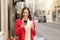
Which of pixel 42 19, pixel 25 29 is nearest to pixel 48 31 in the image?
pixel 42 19

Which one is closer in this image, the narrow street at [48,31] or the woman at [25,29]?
the woman at [25,29]

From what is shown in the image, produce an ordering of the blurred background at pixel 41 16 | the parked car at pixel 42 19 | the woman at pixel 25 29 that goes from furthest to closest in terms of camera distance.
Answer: the parked car at pixel 42 19 → the blurred background at pixel 41 16 → the woman at pixel 25 29

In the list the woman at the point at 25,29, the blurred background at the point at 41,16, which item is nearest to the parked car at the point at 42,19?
the blurred background at the point at 41,16

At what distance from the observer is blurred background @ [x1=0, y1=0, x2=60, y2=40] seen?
2307 millimetres

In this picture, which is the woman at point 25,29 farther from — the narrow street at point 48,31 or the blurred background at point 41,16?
the narrow street at point 48,31

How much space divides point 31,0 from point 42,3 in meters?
0.23

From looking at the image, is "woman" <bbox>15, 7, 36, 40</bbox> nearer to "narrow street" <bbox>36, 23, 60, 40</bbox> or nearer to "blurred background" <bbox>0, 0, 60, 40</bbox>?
"blurred background" <bbox>0, 0, 60, 40</bbox>

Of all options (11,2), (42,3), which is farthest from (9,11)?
(42,3)

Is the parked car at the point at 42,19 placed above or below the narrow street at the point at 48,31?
above

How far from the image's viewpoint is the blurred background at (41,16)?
2.31 m

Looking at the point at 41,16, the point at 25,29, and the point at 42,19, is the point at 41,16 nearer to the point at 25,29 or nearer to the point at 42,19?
the point at 42,19

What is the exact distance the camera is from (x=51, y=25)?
2527 mm

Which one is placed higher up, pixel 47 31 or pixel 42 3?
pixel 42 3

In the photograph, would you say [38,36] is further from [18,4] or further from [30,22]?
[30,22]
